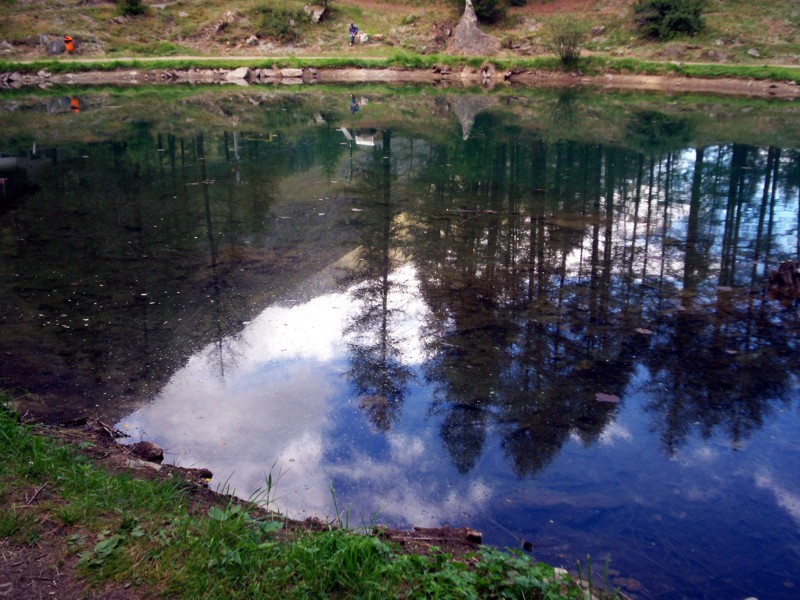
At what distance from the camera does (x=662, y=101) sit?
29562 mm

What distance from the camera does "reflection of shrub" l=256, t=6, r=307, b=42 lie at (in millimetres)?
44750

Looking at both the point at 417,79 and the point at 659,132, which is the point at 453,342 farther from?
the point at 417,79

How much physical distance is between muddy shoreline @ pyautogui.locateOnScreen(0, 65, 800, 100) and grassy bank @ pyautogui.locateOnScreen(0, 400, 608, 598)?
111 ft

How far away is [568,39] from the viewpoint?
38.4 meters

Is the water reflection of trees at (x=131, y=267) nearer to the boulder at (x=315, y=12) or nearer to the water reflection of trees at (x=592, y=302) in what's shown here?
the water reflection of trees at (x=592, y=302)

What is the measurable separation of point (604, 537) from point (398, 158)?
1358cm

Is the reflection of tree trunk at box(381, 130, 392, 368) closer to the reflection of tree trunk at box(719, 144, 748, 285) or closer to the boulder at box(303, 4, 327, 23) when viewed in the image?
the reflection of tree trunk at box(719, 144, 748, 285)

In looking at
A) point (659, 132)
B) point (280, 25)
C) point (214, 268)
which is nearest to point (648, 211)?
point (214, 268)

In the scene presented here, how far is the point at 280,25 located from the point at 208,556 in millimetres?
46310

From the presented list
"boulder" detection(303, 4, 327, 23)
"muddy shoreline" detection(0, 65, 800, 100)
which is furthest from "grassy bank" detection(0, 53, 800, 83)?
"boulder" detection(303, 4, 327, 23)

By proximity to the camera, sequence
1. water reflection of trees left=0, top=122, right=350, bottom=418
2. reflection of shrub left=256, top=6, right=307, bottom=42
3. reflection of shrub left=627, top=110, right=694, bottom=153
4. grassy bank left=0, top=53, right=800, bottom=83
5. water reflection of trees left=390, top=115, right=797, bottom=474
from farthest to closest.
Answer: reflection of shrub left=256, top=6, right=307, bottom=42, grassy bank left=0, top=53, right=800, bottom=83, reflection of shrub left=627, top=110, right=694, bottom=153, water reflection of trees left=0, top=122, right=350, bottom=418, water reflection of trees left=390, top=115, right=797, bottom=474

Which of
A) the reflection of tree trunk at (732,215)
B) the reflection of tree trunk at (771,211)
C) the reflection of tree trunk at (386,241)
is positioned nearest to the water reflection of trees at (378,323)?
the reflection of tree trunk at (386,241)

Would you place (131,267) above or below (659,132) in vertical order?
below

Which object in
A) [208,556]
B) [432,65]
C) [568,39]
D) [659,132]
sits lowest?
[208,556]
